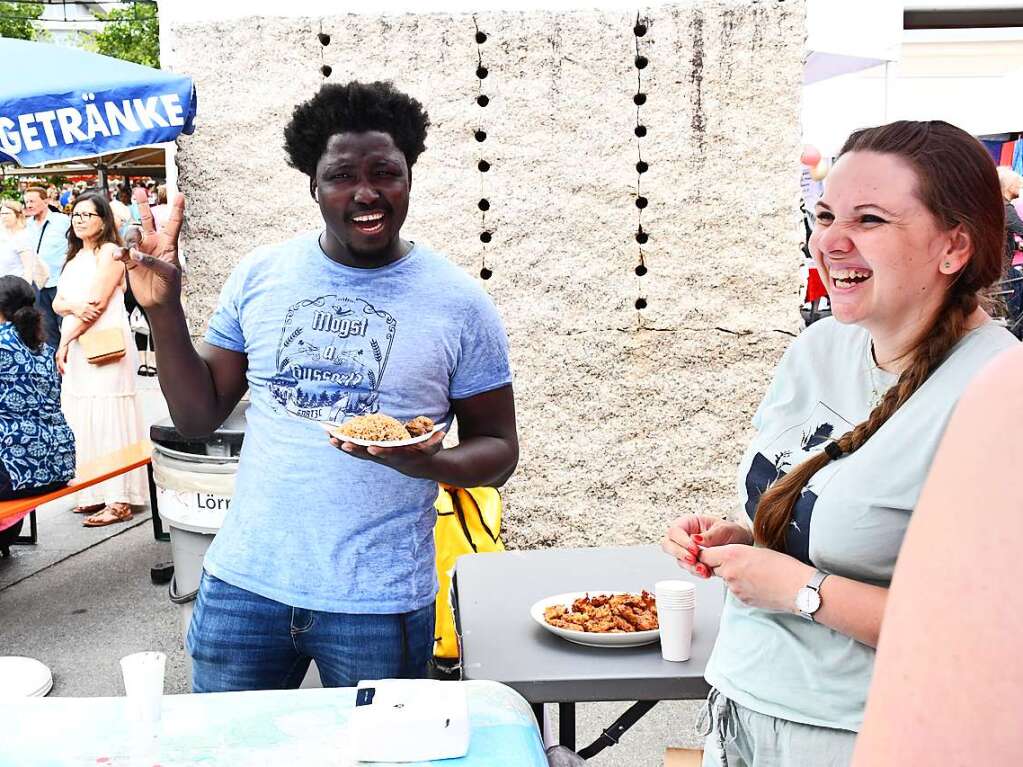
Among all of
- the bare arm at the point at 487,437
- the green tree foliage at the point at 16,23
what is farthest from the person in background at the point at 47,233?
the green tree foliage at the point at 16,23

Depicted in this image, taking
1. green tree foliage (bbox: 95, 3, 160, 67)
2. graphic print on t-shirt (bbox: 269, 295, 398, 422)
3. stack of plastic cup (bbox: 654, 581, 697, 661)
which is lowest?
stack of plastic cup (bbox: 654, 581, 697, 661)

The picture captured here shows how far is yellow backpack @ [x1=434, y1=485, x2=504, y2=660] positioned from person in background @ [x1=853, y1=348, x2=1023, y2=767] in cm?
291

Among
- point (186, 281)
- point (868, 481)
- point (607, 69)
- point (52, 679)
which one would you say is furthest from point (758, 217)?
point (52, 679)

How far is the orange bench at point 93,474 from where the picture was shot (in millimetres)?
4520

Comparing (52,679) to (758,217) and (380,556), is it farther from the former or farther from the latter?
(758,217)

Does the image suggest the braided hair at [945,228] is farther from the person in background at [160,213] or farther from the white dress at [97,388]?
the white dress at [97,388]

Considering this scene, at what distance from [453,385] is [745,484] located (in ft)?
2.28

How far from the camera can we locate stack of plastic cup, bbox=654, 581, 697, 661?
2068 mm

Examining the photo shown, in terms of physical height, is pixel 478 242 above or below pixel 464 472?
above

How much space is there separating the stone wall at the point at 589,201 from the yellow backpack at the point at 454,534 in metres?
1.13

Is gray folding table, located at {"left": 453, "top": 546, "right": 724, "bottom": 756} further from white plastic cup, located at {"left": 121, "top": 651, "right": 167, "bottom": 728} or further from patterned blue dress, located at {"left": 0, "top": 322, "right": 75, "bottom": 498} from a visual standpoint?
patterned blue dress, located at {"left": 0, "top": 322, "right": 75, "bottom": 498}

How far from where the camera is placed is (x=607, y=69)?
177 inches

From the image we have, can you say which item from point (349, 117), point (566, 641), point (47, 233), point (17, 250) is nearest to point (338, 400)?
point (349, 117)

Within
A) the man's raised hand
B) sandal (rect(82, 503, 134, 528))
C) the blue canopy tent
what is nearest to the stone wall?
the blue canopy tent
